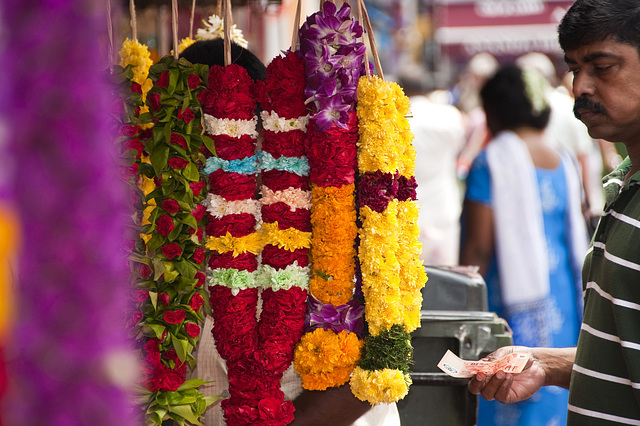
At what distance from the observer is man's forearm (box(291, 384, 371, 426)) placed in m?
1.77

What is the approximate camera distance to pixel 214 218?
1808 mm

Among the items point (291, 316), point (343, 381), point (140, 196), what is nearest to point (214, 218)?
point (140, 196)

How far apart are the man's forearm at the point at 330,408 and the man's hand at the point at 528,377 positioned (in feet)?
1.20

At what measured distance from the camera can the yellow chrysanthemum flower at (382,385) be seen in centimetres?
164

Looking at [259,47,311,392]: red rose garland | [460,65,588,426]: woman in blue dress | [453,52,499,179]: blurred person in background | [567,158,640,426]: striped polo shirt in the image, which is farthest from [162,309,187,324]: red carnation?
[453,52,499,179]: blurred person in background

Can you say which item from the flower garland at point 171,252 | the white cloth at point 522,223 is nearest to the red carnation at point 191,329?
the flower garland at point 171,252

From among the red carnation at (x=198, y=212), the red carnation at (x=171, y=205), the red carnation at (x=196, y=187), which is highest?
the red carnation at (x=196, y=187)

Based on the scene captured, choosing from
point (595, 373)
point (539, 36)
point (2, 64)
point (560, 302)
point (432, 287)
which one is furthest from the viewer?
point (539, 36)

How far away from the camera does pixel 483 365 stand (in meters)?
1.87

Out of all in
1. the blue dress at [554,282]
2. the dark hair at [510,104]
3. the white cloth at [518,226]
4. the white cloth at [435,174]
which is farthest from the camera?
the white cloth at [435,174]

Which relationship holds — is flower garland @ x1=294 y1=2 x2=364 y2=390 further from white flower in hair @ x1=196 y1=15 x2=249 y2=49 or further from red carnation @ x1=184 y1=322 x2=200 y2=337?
white flower in hair @ x1=196 y1=15 x2=249 y2=49

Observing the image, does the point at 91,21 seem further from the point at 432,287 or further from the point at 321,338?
the point at 432,287

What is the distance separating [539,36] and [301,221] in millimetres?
16080

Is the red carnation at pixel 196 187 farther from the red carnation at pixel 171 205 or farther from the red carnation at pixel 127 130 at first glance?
the red carnation at pixel 127 130
